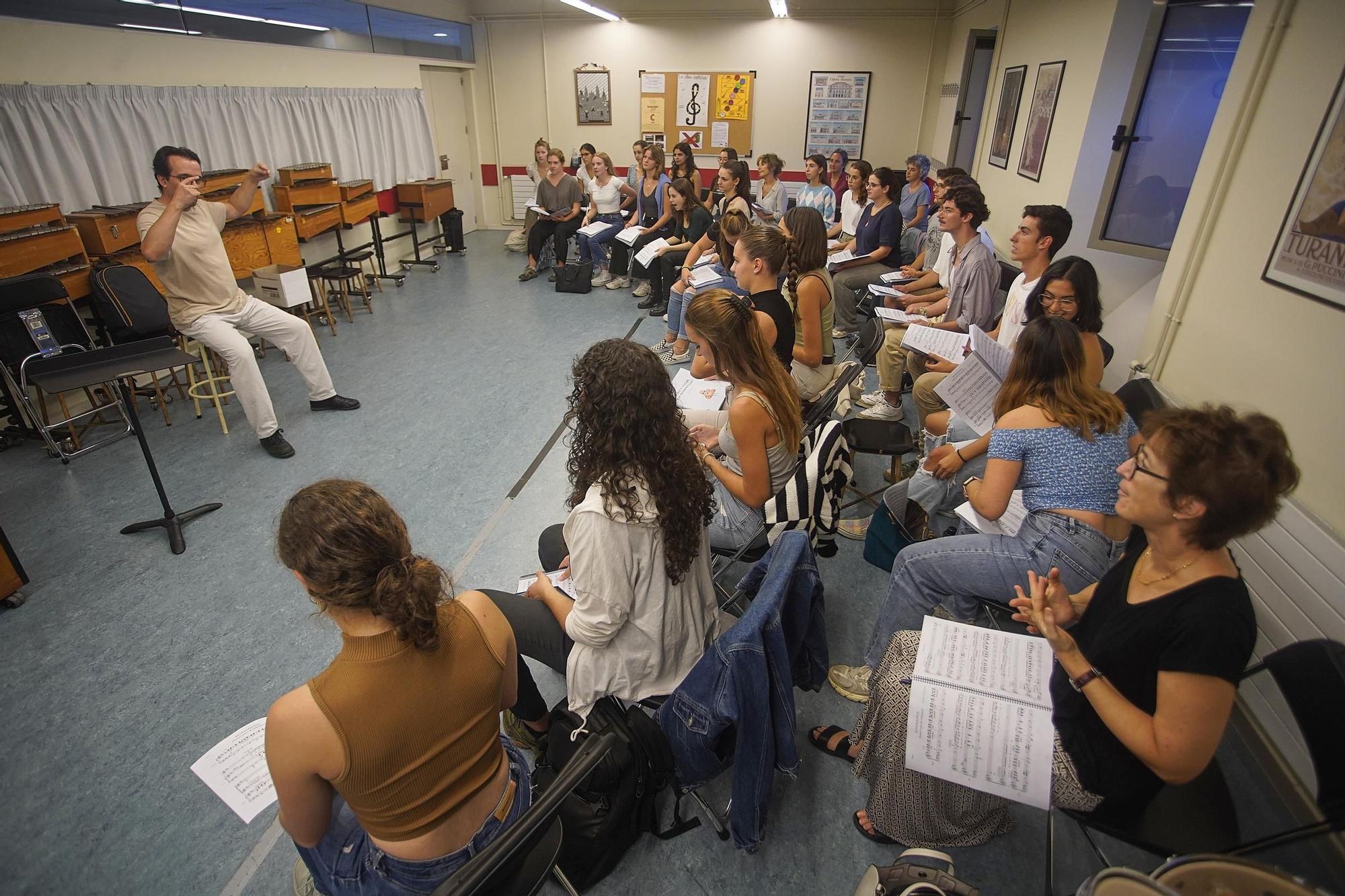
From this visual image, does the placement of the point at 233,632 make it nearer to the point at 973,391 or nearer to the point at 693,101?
the point at 973,391

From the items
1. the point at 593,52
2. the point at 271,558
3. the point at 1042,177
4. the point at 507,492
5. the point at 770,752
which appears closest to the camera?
the point at 770,752

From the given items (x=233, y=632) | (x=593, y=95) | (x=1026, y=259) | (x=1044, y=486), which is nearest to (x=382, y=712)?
(x=1044, y=486)

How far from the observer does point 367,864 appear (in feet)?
4.37

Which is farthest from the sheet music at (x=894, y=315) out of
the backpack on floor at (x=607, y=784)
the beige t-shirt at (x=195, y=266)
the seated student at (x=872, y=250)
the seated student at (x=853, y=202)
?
the beige t-shirt at (x=195, y=266)

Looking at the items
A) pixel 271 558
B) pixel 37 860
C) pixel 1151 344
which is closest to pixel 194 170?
pixel 271 558

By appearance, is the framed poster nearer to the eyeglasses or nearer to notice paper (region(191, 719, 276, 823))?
the eyeglasses

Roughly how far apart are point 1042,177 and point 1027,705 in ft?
14.8

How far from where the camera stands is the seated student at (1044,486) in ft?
6.29

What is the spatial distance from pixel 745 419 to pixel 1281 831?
5.33 feet

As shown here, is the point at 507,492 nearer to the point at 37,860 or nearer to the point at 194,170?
the point at 37,860

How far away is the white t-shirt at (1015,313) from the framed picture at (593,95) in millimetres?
7906

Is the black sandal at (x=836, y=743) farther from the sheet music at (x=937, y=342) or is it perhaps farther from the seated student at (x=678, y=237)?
the seated student at (x=678, y=237)

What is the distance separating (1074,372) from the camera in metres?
→ 1.98

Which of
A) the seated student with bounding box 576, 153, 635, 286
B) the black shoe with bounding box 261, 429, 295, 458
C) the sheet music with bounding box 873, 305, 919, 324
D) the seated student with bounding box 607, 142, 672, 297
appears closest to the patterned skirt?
the sheet music with bounding box 873, 305, 919, 324
